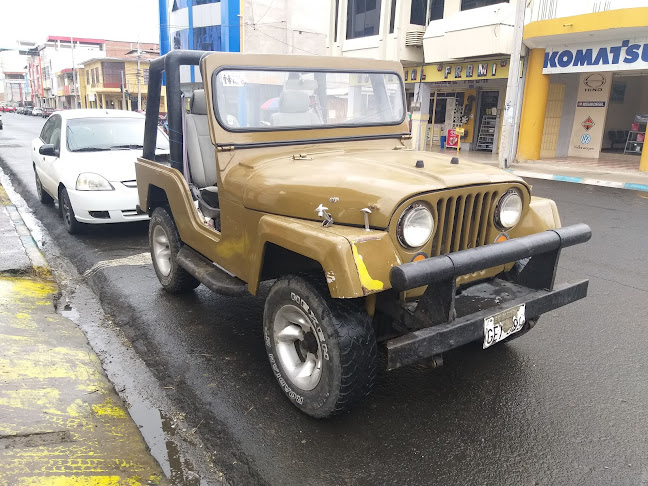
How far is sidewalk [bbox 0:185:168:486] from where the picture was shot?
2.42m

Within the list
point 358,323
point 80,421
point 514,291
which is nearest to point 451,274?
point 358,323

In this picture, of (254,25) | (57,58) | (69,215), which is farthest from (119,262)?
(57,58)

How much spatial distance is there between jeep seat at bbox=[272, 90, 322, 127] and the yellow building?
5654cm

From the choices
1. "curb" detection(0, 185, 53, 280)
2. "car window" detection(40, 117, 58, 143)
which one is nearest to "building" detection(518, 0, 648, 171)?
"car window" detection(40, 117, 58, 143)

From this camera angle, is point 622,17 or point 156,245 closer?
point 156,245

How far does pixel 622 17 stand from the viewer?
515 inches

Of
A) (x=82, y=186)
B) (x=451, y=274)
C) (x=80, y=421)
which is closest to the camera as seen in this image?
(x=451, y=274)

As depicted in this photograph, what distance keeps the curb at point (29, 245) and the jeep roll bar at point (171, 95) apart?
1.84 metres

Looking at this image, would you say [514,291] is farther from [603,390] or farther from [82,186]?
[82,186]

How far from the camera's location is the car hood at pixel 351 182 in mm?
2596

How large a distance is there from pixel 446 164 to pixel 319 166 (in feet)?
2.53

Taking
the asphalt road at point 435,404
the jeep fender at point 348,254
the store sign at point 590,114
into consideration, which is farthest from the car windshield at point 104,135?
the store sign at point 590,114

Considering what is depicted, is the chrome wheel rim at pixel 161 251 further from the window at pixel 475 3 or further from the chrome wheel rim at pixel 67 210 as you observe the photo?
the window at pixel 475 3

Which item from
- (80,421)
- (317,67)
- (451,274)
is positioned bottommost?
(80,421)
